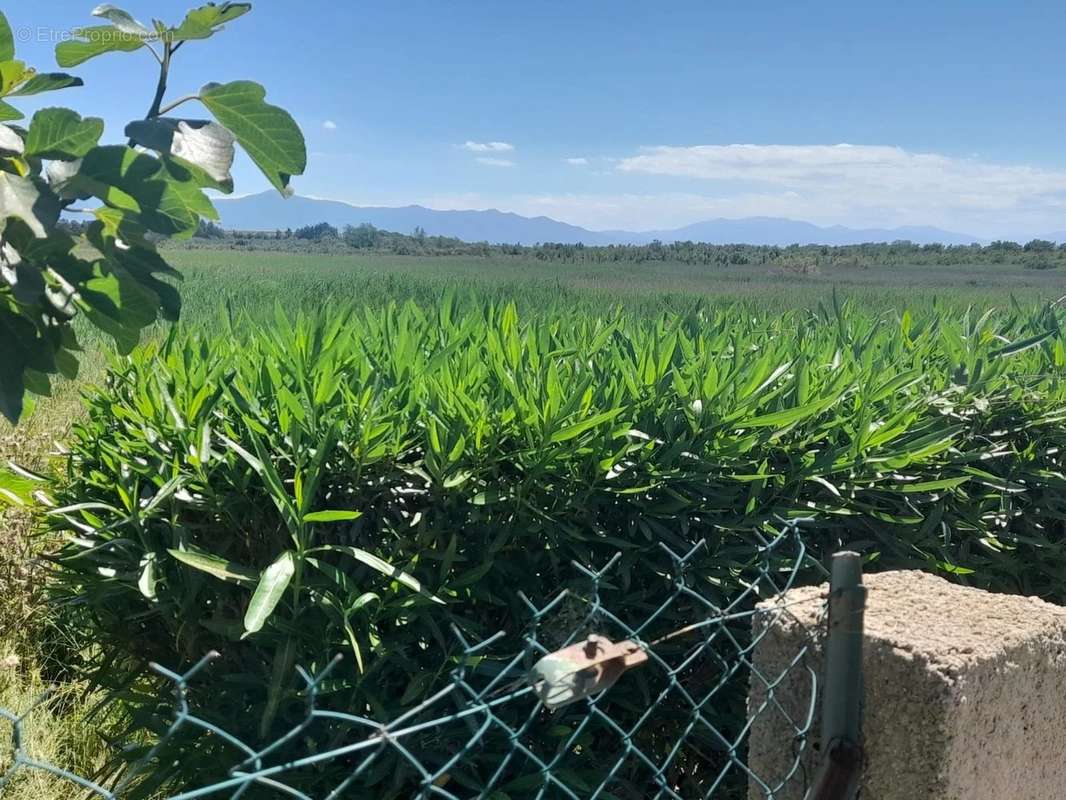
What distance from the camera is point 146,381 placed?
2.41m

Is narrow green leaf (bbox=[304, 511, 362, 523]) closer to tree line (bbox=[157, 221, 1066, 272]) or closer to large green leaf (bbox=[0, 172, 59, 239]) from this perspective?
large green leaf (bbox=[0, 172, 59, 239])

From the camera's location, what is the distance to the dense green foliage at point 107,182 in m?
A: 0.83

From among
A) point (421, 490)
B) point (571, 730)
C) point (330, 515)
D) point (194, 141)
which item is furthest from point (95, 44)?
point (571, 730)

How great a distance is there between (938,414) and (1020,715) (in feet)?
4.66

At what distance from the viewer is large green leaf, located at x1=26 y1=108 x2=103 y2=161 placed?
2.73 feet

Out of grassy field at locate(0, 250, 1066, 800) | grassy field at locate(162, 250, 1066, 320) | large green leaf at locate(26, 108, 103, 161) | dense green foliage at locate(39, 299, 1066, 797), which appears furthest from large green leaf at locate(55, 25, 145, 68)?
grassy field at locate(162, 250, 1066, 320)

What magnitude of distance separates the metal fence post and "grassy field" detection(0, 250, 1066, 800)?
3.87 ft

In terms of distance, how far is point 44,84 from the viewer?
905mm

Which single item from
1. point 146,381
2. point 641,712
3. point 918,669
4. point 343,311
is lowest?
point 641,712

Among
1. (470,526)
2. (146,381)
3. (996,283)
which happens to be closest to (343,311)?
(146,381)

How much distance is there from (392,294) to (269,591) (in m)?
3.72

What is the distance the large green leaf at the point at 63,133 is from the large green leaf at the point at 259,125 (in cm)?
12

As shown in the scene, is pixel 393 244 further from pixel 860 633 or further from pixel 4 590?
pixel 860 633

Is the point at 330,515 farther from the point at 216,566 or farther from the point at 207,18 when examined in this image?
the point at 207,18
